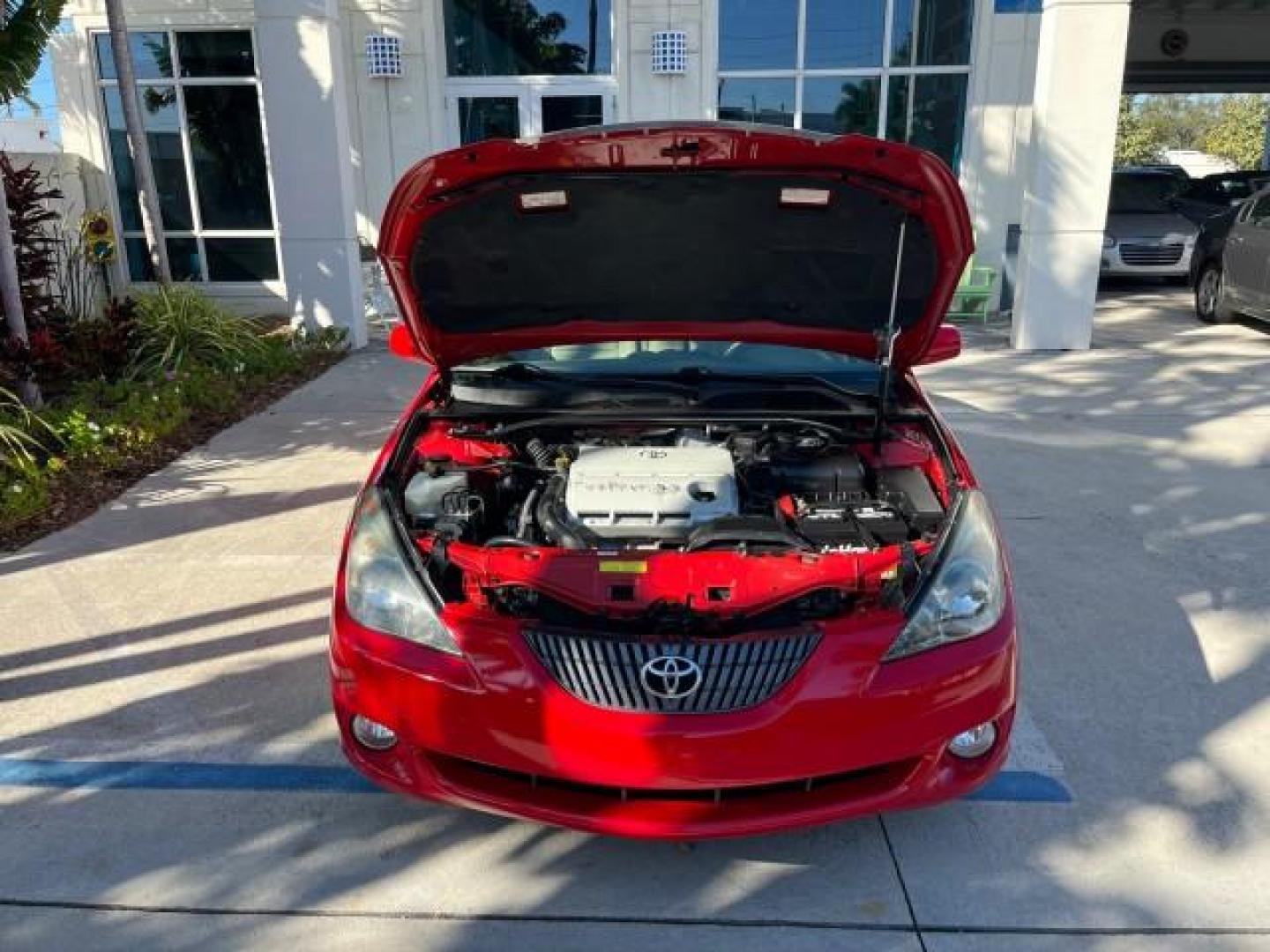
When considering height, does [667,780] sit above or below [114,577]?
above

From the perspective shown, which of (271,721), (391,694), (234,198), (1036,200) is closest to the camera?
(391,694)

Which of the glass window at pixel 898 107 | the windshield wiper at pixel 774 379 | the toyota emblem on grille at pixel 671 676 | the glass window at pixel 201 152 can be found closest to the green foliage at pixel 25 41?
the glass window at pixel 201 152

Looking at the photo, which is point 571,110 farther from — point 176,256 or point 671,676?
point 671,676

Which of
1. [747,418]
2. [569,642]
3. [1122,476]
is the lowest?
[1122,476]

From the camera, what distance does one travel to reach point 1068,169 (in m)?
9.09

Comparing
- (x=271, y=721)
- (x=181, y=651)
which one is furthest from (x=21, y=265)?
(x=271, y=721)

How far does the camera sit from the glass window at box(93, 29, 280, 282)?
1091 centimetres

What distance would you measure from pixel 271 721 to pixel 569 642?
150 centimetres

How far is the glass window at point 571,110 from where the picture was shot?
1223 cm

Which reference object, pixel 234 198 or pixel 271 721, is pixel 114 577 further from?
pixel 234 198

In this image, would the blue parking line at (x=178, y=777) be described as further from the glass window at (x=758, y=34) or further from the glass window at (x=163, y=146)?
the glass window at (x=758, y=34)

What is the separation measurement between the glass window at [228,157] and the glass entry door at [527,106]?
2432mm

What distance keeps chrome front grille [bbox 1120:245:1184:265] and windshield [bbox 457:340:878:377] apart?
38.7 feet

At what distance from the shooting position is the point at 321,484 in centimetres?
593
